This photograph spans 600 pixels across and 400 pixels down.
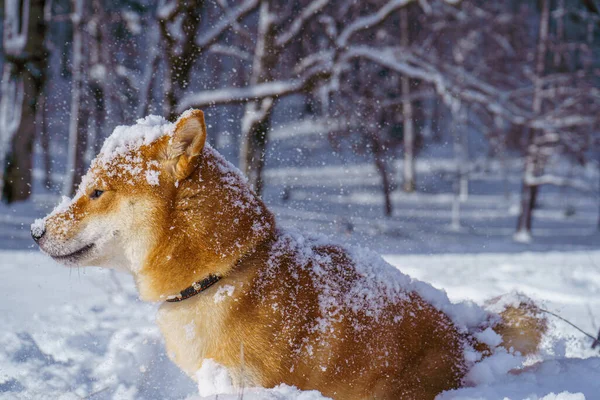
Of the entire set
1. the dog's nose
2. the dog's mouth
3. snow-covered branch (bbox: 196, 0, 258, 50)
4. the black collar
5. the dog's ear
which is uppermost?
snow-covered branch (bbox: 196, 0, 258, 50)

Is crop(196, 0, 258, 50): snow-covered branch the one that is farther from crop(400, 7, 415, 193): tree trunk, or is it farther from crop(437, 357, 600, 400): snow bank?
crop(400, 7, 415, 193): tree trunk

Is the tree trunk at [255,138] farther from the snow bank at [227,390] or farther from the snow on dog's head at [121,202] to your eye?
the snow bank at [227,390]

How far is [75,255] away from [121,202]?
364mm

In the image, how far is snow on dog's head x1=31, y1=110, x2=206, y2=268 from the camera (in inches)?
101

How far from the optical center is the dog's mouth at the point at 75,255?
104 inches

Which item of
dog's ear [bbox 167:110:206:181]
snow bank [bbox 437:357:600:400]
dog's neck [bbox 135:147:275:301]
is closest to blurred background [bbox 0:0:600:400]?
snow bank [bbox 437:357:600:400]

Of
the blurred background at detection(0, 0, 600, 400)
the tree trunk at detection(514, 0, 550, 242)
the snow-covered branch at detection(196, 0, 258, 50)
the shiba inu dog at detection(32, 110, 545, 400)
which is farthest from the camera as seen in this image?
the tree trunk at detection(514, 0, 550, 242)

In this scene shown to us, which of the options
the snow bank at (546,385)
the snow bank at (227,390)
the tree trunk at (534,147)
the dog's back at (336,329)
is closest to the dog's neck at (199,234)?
the dog's back at (336,329)

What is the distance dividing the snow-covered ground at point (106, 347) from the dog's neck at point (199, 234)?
58 cm

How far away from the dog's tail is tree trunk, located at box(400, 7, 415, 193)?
13.4 meters

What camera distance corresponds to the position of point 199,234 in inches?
100

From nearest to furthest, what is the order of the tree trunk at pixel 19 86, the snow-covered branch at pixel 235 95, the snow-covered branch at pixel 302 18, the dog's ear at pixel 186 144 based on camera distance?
the dog's ear at pixel 186 144 < the snow-covered branch at pixel 235 95 < the snow-covered branch at pixel 302 18 < the tree trunk at pixel 19 86

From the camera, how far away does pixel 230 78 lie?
12805mm

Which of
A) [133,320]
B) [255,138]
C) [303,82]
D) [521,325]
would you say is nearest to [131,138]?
[521,325]
